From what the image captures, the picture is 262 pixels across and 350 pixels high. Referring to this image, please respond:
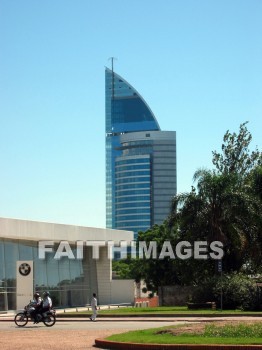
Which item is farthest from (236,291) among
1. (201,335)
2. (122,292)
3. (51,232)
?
(122,292)

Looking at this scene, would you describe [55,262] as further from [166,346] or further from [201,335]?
[166,346]

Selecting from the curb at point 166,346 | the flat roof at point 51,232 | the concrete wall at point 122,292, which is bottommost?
the concrete wall at point 122,292

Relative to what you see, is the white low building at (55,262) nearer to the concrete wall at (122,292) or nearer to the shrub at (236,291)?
the concrete wall at (122,292)

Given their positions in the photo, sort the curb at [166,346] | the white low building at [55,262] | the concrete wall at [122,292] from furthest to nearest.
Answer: the concrete wall at [122,292], the white low building at [55,262], the curb at [166,346]

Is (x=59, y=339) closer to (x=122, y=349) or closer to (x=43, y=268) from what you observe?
(x=122, y=349)

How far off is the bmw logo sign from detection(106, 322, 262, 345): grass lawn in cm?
2376

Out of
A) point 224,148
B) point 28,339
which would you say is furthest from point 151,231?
point 28,339

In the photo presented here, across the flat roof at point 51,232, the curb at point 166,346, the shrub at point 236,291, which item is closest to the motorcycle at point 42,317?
the curb at point 166,346

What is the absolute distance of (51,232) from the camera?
5497 centimetres

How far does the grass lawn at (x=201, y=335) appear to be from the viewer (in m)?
19.5

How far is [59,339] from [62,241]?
3458 centimetres

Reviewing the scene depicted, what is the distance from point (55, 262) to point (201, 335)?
3869cm

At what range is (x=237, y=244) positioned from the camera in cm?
4675
